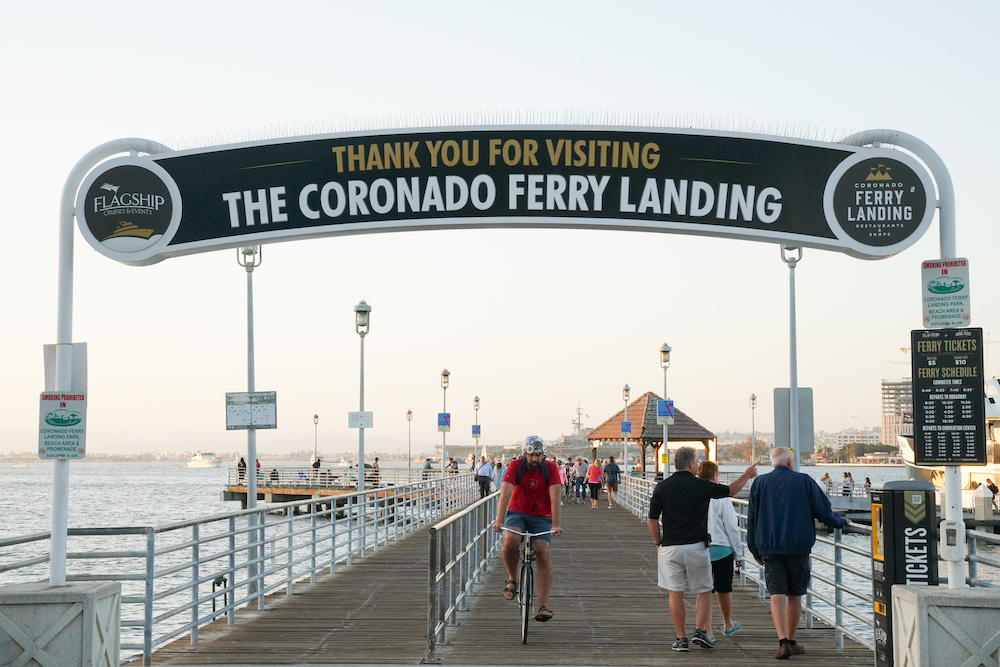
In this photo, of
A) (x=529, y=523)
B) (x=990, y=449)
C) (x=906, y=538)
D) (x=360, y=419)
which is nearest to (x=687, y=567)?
(x=529, y=523)

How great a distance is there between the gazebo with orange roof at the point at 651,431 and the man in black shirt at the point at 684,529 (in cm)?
3609

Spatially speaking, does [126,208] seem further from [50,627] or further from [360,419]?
[360,419]

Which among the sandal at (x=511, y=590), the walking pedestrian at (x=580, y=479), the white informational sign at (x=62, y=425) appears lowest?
the walking pedestrian at (x=580, y=479)

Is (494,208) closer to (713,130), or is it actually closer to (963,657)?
(713,130)

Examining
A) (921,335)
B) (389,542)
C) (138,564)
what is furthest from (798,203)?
(138,564)

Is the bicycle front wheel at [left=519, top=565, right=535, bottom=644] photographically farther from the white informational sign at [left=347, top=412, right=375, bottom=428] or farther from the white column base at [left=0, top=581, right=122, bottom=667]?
the white informational sign at [left=347, top=412, right=375, bottom=428]

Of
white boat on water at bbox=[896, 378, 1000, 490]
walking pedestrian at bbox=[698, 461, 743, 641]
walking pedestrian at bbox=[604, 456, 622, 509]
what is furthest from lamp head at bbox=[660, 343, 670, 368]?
walking pedestrian at bbox=[698, 461, 743, 641]

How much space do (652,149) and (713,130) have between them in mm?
516

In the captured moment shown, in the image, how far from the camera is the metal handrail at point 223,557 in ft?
26.1

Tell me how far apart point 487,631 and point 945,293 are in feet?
16.4

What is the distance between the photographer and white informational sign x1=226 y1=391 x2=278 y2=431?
53.2 feet

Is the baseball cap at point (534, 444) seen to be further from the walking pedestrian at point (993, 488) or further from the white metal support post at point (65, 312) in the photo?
the walking pedestrian at point (993, 488)

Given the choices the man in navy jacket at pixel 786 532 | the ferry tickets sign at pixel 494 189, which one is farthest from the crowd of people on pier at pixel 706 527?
the ferry tickets sign at pixel 494 189

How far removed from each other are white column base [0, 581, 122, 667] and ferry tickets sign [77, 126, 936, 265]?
2.84 meters
